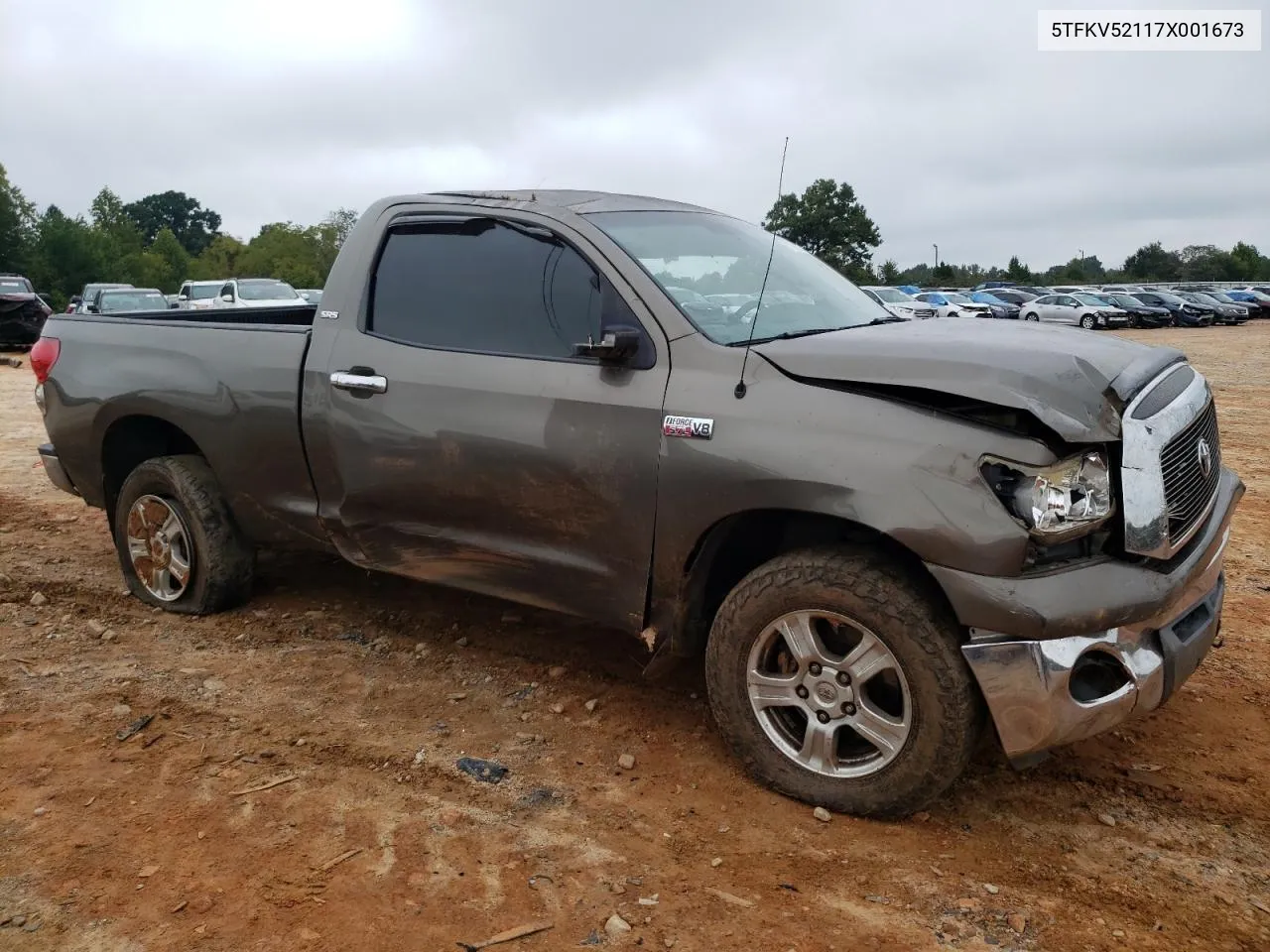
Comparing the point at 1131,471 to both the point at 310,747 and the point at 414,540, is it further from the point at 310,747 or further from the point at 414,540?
the point at 310,747

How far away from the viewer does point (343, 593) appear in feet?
17.5

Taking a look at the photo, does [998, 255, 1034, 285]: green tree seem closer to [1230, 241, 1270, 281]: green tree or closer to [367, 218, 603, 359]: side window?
[1230, 241, 1270, 281]: green tree

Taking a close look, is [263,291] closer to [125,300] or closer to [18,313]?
[125,300]

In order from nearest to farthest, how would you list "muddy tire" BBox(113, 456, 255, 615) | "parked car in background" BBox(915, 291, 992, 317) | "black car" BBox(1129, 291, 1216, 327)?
"muddy tire" BBox(113, 456, 255, 615) < "parked car in background" BBox(915, 291, 992, 317) < "black car" BBox(1129, 291, 1216, 327)

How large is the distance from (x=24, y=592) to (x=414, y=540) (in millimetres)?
2676

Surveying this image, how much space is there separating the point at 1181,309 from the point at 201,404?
40.6 meters

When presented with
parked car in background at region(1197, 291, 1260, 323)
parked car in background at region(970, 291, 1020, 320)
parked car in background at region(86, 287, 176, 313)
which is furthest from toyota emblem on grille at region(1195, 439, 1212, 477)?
parked car in background at region(1197, 291, 1260, 323)

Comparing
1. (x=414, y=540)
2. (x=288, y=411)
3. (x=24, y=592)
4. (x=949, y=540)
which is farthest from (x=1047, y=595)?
(x=24, y=592)

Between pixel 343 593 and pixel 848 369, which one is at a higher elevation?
pixel 848 369

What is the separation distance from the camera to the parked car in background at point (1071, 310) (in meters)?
33.9

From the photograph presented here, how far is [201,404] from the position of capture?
14.9ft

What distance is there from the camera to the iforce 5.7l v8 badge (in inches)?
126

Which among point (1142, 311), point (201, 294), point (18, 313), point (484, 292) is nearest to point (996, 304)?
point (1142, 311)

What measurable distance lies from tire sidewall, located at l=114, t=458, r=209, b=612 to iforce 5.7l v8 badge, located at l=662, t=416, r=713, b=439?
258 centimetres
